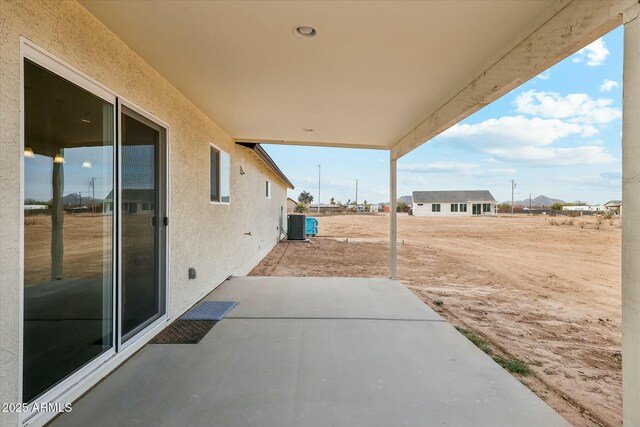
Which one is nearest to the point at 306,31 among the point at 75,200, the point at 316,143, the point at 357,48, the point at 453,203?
the point at 357,48

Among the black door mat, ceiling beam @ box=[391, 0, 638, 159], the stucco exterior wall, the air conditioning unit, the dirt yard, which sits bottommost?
the dirt yard

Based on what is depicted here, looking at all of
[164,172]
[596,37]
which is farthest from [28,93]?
[596,37]

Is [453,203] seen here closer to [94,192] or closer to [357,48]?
[357,48]

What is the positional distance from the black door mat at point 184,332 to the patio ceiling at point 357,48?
8.38 ft

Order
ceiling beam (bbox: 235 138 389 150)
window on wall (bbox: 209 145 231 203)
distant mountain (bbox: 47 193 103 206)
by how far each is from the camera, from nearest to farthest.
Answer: distant mountain (bbox: 47 193 103 206)
window on wall (bbox: 209 145 231 203)
ceiling beam (bbox: 235 138 389 150)

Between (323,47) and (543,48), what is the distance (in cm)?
152

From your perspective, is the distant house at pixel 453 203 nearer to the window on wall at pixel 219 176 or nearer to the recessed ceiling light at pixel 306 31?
the window on wall at pixel 219 176

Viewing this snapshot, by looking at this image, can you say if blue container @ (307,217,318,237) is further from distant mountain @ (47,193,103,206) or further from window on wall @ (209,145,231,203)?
distant mountain @ (47,193,103,206)

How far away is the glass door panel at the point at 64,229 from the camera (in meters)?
1.71

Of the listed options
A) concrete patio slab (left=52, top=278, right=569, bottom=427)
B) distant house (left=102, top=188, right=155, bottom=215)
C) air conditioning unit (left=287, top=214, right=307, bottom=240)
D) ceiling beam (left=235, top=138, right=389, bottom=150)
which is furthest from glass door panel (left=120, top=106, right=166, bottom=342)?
air conditioning unit (left=287, top=214, right=307, bottom=240)

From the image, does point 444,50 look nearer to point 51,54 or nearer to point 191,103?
point 51,54

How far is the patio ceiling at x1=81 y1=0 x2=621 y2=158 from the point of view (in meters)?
1.95

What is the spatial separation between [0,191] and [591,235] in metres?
20.3

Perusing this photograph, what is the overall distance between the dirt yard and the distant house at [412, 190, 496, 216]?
2964cm
